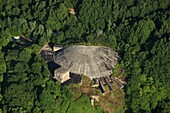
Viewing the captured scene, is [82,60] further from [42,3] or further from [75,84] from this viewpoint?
[42,3]

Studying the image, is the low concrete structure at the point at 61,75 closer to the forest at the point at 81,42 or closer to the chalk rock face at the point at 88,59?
the chalk rock face at the point at 88,59

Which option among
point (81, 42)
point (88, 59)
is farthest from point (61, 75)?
point (81, 42)

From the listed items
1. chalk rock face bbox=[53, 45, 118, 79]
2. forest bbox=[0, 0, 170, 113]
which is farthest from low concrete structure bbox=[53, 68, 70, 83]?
forest bbox=[0, 0, 170, 113]

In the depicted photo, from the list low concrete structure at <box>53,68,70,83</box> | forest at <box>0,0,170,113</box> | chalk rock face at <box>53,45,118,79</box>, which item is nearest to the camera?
forest at <box>0,0,170,113</box>

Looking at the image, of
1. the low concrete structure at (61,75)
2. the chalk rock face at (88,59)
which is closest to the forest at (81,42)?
the chalk rock face at (88,59)

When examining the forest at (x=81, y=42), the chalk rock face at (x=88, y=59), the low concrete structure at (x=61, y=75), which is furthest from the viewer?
the chalk rock face at (x=88, y=59)

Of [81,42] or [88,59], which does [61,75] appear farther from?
[81,42]

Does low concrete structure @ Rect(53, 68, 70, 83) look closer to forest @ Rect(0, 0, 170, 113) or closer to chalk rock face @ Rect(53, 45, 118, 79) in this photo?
chalk rock face @ Rect(53, 45, 118, 79)
